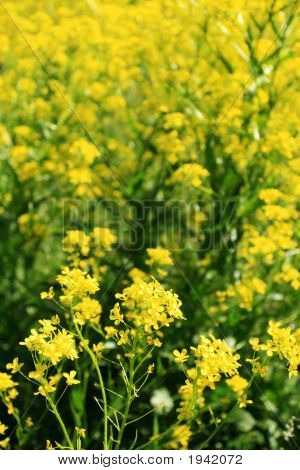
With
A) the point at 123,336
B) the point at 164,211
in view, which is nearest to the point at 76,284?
the point at 123,336

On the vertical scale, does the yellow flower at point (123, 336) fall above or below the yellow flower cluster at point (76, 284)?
below

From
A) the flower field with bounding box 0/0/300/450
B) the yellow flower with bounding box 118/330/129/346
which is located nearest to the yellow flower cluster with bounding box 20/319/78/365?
the yellow flower with bounding box 118/330/129/346

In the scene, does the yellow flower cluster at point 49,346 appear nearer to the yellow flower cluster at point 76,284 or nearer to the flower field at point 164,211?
the yellow flower cluster at point 76,284

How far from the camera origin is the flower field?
203cm

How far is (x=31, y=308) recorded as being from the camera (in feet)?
7.84

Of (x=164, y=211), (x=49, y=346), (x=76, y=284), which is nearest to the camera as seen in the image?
(x=49, y=346)

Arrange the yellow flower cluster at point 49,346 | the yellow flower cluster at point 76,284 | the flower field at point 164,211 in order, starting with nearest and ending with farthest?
the yellow flower cluster at point 49,346
the yellow flower cluster at point 76,284
the flower field at point 164,211

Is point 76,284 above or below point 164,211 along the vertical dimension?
above

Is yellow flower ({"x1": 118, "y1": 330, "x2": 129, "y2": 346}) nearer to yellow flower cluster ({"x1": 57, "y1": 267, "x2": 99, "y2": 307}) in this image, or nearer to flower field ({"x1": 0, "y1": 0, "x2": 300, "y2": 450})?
yellow flower cluster ({"x1": 57, "y1": 267, "x2": 99, "y2": 307})

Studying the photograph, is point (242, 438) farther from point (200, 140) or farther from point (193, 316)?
point (200, 140)

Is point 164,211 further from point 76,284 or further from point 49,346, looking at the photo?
point 49,346

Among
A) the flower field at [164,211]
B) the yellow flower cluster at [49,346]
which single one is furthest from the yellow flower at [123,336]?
the flower field at [164,211]

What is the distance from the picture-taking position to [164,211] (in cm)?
218

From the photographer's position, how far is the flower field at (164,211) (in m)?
2.03
